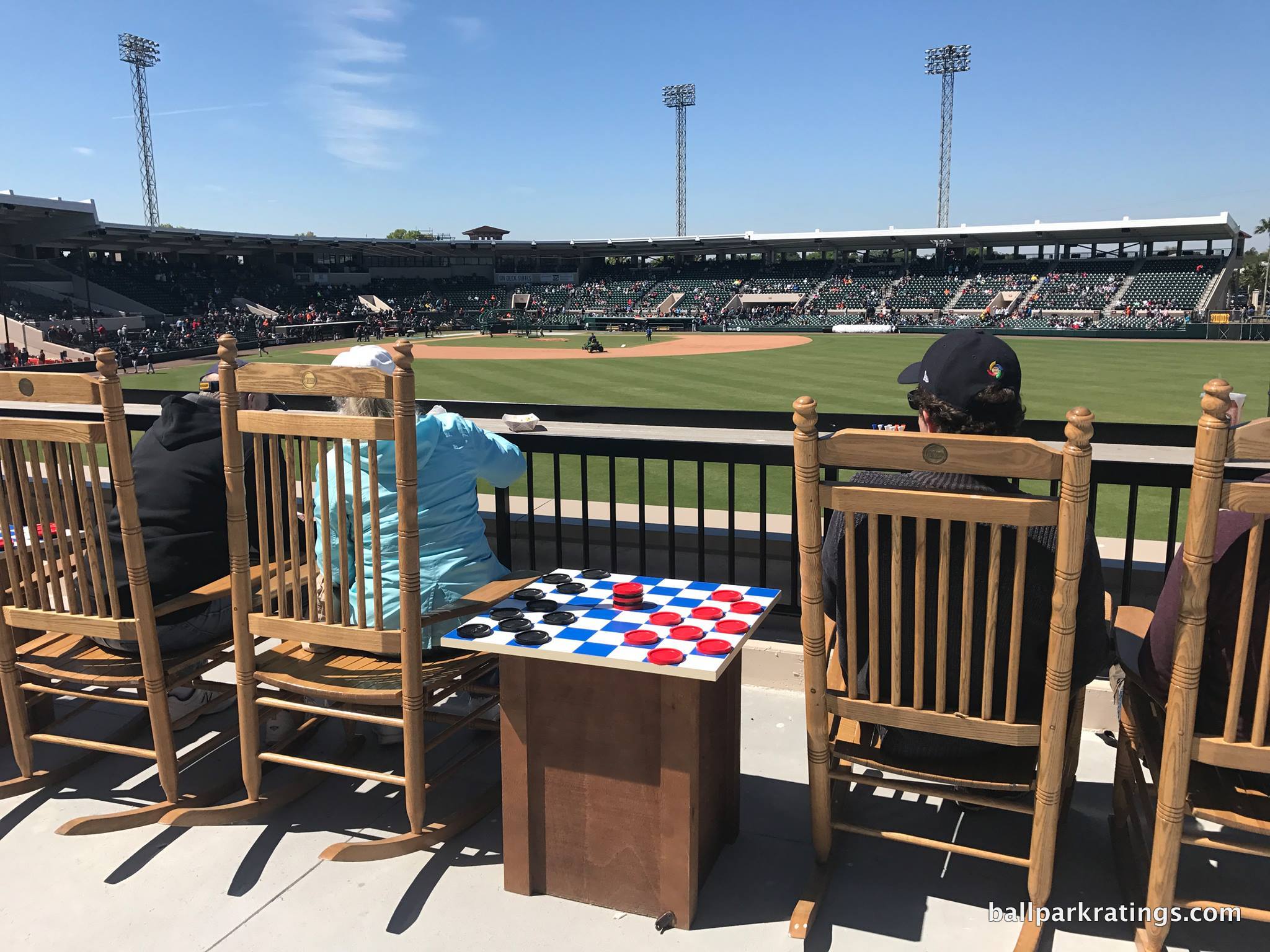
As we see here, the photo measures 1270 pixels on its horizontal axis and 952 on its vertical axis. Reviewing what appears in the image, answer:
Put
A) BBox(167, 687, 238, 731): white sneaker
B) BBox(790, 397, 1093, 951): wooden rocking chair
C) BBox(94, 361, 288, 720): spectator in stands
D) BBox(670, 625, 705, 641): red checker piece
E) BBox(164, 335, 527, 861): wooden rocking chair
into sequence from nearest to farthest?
1. BBox(790, 397, 1093, 951): wooden rocking chair
2. BBox(670, 625, 705, 641): red checker piece
3. BBox(164, 335, 527, 861): wooden rocking chair
4. BBox(94, 361, 288, 720): spectator in stands
5. BBox(167, 687, 238, 731): white sneaker

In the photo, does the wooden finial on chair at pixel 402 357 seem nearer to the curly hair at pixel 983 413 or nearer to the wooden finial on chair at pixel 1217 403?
the curly hair at pixel 983 413

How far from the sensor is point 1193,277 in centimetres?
5381

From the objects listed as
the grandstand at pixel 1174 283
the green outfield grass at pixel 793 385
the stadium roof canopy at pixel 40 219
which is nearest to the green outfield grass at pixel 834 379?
the green outfield grass at pixel 793 385

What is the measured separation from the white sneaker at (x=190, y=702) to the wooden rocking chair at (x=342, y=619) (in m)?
0.51

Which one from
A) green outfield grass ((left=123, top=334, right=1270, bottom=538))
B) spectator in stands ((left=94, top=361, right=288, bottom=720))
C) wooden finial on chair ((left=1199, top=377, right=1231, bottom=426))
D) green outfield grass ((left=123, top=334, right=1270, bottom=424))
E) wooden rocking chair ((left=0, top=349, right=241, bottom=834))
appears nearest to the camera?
wooden finial on chair ((left=1199, top=377, right=1231, bottom=426))

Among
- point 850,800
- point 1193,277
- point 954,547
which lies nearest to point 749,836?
point 850,800

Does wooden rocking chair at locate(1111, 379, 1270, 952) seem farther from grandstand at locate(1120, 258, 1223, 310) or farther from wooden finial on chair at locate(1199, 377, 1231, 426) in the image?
grandstand at locate(1120, 258, 1223, 310)

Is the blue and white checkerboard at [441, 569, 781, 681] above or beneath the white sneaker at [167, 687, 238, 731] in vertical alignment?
above

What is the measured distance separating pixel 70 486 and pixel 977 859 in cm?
333

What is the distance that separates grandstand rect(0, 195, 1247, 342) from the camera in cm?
4941

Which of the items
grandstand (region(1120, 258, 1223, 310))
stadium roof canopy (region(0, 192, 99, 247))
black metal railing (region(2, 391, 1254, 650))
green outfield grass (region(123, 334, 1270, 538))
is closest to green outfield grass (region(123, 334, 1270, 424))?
green outfield grass (region(123, 334, 1270, 538))

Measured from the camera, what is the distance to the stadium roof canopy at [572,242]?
40938 millimetres

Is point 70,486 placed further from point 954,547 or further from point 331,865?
point 954,547

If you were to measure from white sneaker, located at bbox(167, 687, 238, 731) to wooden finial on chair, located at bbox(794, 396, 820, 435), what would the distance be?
8.41 ft
